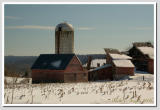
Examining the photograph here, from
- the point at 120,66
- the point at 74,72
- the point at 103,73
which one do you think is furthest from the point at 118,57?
the point at 74,72

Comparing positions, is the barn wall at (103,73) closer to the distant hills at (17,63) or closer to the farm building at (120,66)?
the farm building at (120,66)

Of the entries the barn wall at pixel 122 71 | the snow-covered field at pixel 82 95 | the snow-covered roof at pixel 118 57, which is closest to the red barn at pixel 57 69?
the barn wall at pixel 122 71

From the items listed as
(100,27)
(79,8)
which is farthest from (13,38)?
(100,27)

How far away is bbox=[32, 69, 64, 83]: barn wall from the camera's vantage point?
50.8ft

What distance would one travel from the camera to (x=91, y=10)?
1103 centimetres

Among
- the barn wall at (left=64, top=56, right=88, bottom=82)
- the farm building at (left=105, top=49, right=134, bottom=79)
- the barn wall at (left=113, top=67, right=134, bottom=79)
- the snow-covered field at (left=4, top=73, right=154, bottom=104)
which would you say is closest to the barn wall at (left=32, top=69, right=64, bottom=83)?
the barn wall at (left=64, top=56, right=88, bottom=82)

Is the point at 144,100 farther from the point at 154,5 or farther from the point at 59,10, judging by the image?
the point at 59,10

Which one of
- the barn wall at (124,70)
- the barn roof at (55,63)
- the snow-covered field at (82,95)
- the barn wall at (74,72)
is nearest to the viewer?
the snow-covered field at (82,95)

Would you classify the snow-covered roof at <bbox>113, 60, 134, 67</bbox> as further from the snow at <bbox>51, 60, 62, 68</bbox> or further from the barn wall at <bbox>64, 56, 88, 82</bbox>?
the snow at <bbox>51, 60, 62, 68</bbox>

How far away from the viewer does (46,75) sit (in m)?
16.0

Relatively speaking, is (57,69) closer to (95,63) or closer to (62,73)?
(62,73)

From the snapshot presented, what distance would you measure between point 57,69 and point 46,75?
2.36 feet

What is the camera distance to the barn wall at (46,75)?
610 inches

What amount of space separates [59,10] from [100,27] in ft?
5.97
